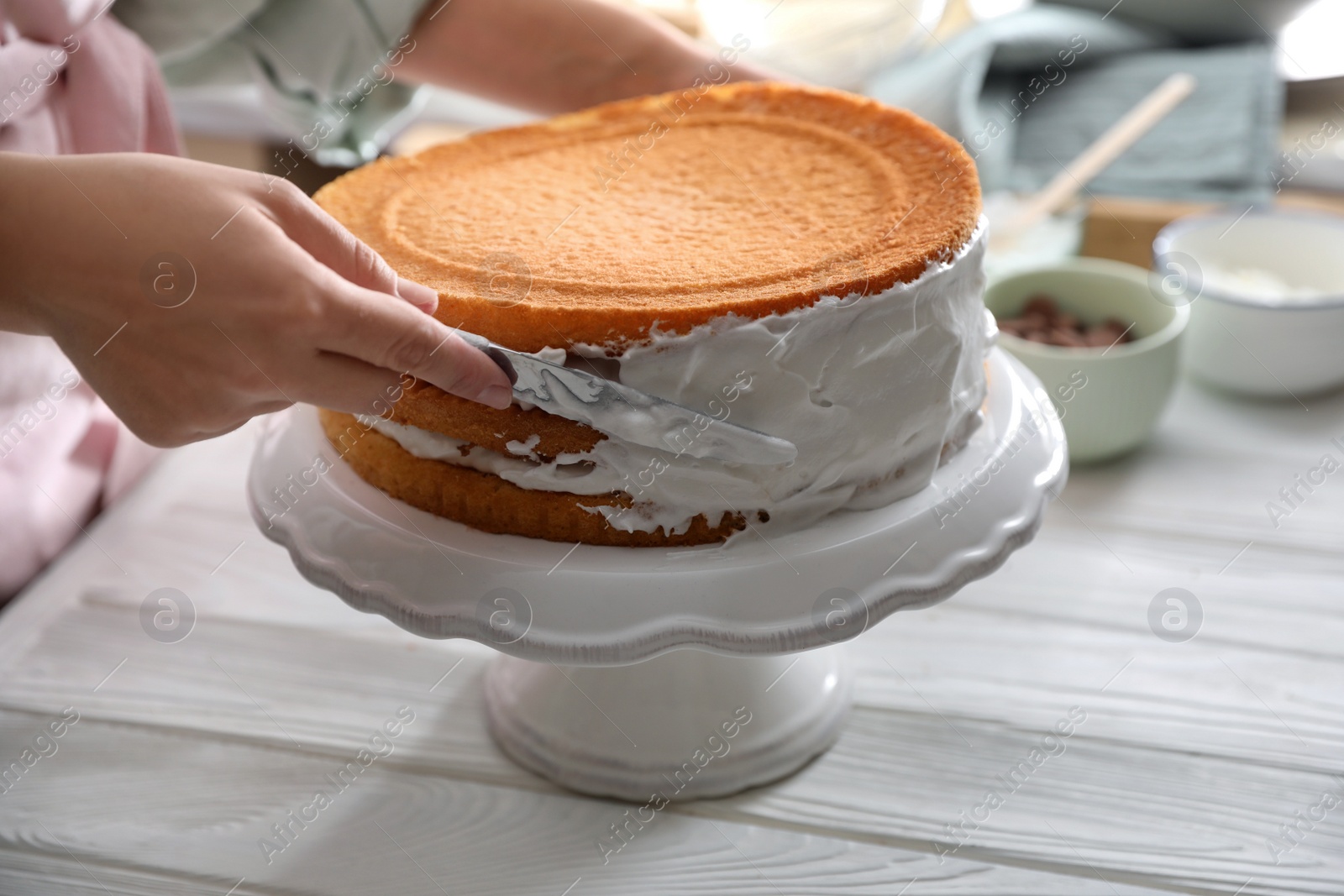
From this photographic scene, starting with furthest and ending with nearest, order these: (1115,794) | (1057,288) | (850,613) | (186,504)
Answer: (1057,288) < (186,504) < (1115,794) < (850,613)

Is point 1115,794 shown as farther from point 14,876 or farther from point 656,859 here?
point 14,876

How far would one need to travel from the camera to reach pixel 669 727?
697 millimetres

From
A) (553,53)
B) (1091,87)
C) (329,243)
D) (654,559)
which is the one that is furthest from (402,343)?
(1091,87)

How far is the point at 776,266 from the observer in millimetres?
601

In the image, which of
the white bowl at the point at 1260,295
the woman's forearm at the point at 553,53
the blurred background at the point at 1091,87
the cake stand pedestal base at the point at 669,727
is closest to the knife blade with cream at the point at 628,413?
the cake stand pedestal base at the point at 669,727

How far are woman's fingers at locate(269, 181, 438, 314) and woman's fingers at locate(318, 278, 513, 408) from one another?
0.04 metres

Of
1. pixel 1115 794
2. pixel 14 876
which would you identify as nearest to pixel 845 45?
pixel 1115 794

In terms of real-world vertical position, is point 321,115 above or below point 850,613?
above

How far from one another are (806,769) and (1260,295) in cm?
73

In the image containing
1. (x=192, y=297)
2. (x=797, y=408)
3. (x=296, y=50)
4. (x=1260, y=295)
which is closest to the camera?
(x=192, y=297)

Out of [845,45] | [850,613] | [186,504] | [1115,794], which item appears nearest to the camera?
[850,613]

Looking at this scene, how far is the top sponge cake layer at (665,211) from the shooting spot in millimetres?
572

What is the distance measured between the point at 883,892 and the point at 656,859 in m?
0.14

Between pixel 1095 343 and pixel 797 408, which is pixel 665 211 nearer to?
pixel 797 408
